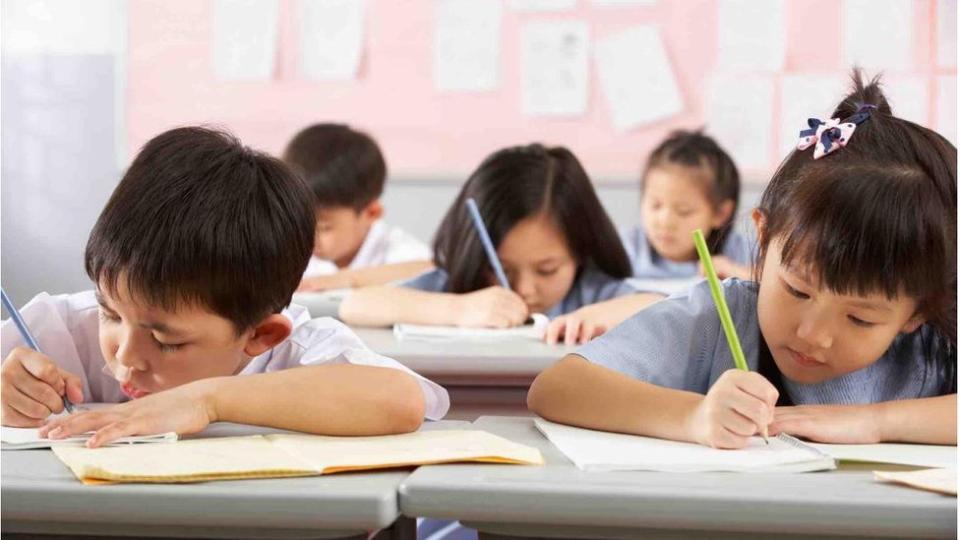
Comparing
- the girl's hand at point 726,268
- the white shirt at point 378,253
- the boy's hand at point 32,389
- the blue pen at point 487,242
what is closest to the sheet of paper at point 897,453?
the boy's hand at point 32,389

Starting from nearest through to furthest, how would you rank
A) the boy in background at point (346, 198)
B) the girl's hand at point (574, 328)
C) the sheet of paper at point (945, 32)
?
the girl's hand at point (574, 328) < the boy in background at point (346, 198) < the sheet of paper at point (945, 32)

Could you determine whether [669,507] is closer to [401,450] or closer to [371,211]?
[401,450]

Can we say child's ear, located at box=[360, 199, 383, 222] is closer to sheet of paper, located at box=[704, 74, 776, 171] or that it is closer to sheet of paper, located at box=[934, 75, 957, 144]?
sheet of paper, located at box=[704, 74, 776, 171]

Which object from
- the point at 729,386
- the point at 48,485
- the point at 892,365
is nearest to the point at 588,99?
the point at 892,365

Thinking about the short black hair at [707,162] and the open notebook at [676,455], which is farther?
the short black hair at [707,162]

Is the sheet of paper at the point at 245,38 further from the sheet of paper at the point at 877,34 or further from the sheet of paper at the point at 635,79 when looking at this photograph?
the sheet of paper at the point at 877,34

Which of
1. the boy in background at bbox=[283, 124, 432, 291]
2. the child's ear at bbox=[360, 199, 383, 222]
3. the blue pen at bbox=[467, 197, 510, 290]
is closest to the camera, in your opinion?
the blue pen at bbox=[467, 197, 510, 290]

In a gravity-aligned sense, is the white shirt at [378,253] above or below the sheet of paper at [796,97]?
below

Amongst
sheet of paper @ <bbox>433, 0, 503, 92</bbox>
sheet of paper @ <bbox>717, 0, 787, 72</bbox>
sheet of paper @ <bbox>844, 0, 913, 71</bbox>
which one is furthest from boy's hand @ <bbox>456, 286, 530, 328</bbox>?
sheet of paper @ <bbox>844, 0, 913, 71</bbox>

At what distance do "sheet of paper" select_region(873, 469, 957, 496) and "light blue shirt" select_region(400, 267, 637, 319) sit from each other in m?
1.53

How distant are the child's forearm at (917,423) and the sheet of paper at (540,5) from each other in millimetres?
3359

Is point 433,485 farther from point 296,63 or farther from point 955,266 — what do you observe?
point 296,63

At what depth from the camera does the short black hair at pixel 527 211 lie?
2438mm

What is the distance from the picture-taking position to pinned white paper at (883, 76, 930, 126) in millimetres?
4348
